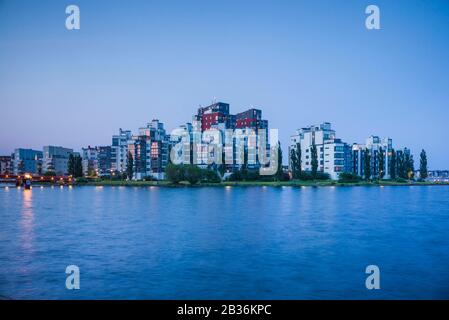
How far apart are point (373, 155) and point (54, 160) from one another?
144826mm

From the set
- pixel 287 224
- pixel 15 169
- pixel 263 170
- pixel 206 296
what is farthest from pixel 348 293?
pixel 15 169

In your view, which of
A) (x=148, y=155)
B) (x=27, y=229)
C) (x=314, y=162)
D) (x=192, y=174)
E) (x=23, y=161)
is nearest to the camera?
(x=27, y=229)

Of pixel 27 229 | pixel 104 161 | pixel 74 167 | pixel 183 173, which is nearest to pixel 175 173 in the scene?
pixel 183 173

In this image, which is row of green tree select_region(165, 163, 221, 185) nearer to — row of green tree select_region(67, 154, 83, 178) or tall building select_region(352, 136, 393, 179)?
row of green tree select_region(67, 154, 83, 178)

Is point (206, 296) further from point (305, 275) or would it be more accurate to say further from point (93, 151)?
point (93, 151)

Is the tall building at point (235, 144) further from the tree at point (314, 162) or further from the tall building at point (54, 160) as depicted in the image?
the tall building at point (54, 160)

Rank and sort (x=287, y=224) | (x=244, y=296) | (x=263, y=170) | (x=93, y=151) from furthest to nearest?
1. (x=93, y=151)
2. (x=263, y=170)
3. (x=287, y=224)
4. (x=244, y=296)

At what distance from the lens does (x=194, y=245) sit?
2561 centimetres

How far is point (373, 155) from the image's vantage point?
5207 inches

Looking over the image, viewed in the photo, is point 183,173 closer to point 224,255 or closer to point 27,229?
point 27,229

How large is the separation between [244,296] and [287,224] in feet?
66.3

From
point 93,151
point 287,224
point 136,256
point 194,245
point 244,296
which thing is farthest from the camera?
point 93,151

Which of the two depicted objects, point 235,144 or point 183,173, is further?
point 235,144

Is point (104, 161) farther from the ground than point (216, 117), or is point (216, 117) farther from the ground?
point (216, 117)
